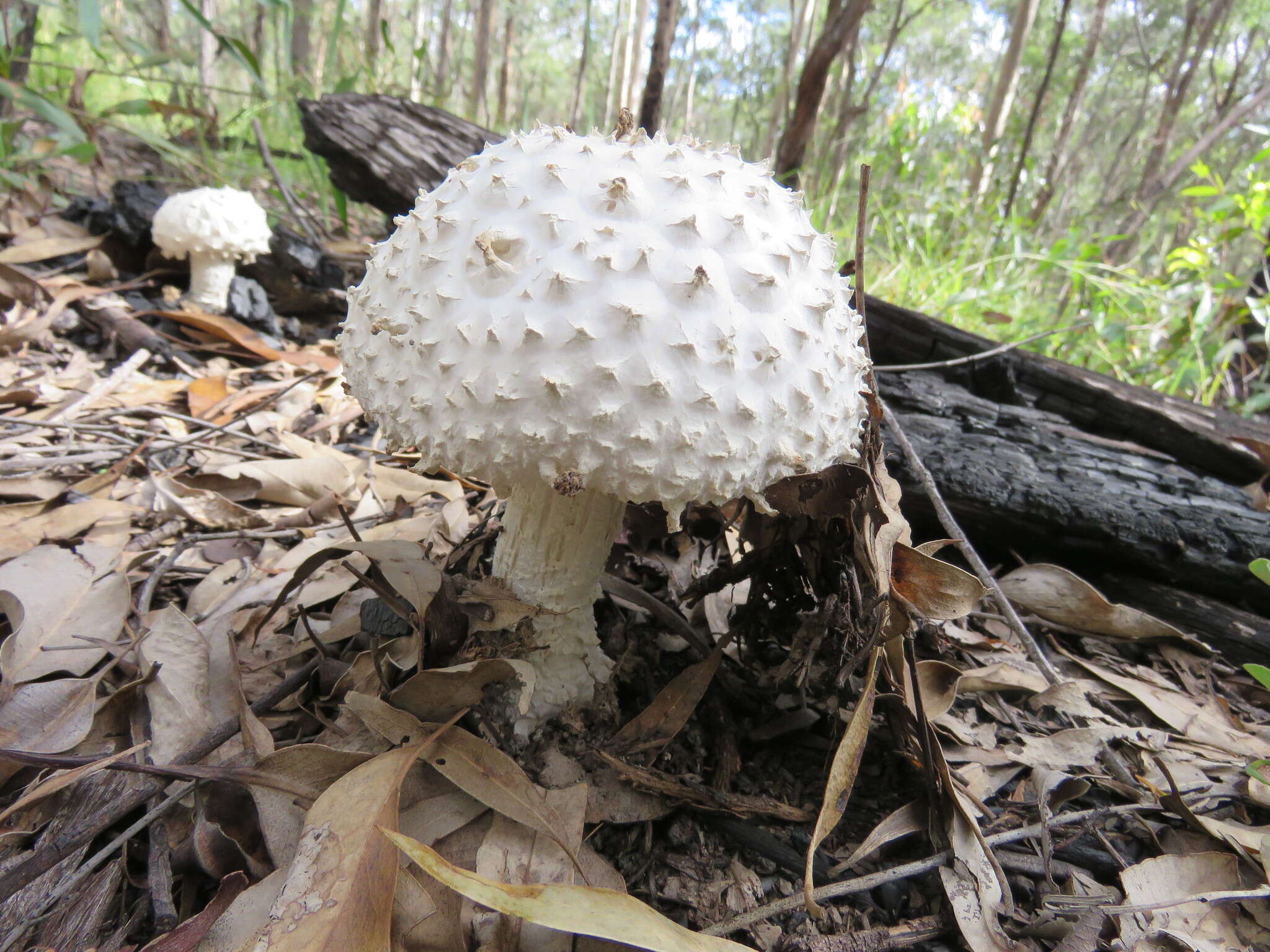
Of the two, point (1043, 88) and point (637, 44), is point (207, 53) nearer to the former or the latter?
point (637, 44)

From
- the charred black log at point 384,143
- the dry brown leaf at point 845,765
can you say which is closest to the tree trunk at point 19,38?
the charred black log at point 384,143

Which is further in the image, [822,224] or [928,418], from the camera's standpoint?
[822,224]

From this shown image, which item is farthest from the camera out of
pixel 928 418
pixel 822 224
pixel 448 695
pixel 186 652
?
pixel 822 224

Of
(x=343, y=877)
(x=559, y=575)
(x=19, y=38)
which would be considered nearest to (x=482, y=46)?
(x=19, y=38)

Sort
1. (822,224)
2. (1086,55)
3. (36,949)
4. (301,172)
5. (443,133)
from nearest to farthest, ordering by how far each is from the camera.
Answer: (36,949), (443,133), (822,224), (301,172), (1086,55)

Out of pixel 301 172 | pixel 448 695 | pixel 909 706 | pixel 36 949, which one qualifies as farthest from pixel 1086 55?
pixel 36 949

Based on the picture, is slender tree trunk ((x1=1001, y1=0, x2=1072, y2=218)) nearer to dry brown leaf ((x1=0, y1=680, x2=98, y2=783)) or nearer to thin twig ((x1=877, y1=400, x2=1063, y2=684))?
thin twig ((x1=877, y1=400, x2=1063, y2=684))

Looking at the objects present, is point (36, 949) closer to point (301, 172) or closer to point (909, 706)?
point (909, 706)
